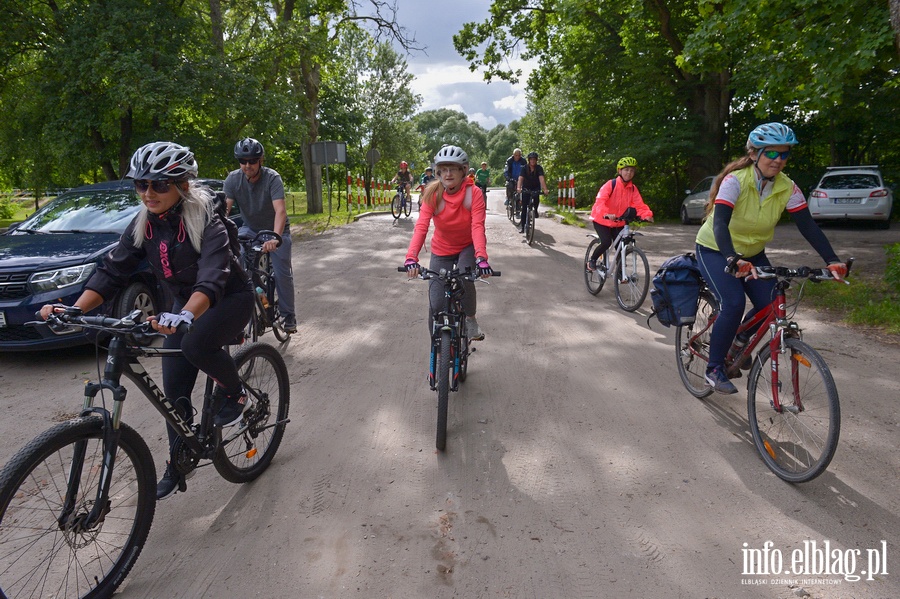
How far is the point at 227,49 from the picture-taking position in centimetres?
2084

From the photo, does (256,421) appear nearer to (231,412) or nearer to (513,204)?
(231,412)

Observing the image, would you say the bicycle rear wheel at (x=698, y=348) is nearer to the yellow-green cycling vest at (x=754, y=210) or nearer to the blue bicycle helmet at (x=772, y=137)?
the yellow-green cycling vest at (x=754, y=210)

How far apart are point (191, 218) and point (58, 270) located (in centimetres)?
400

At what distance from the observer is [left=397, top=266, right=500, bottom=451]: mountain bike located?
13.9ft

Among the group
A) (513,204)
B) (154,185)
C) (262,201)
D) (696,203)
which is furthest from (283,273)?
(696,203)

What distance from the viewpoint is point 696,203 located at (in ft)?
68.6

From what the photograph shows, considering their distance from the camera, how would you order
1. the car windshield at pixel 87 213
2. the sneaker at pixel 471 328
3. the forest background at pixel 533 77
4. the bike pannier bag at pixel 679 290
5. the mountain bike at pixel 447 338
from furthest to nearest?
1. the forest background at pixel 533 77
2. the car windshield at pixel 87 213
3. the sneaker at pixel 471 328
4. the bike pannier bag at pixel 679 290
5. the mountain bike at pixel 447 338

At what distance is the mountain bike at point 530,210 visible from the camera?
583 inches

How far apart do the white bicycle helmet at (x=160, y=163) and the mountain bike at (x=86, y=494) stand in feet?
2.29

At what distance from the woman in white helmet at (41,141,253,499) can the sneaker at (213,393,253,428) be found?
0.17m

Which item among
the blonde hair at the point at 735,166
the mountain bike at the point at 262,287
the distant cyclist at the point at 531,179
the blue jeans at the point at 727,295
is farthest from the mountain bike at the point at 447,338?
the distant cyclist at the point at 531,179

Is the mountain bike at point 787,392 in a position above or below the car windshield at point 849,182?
below

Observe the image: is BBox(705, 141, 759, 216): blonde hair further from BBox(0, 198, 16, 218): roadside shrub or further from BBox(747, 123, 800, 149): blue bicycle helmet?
BBox(0, 198, 16, 218): roadside shrub

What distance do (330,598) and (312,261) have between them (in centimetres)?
1017
